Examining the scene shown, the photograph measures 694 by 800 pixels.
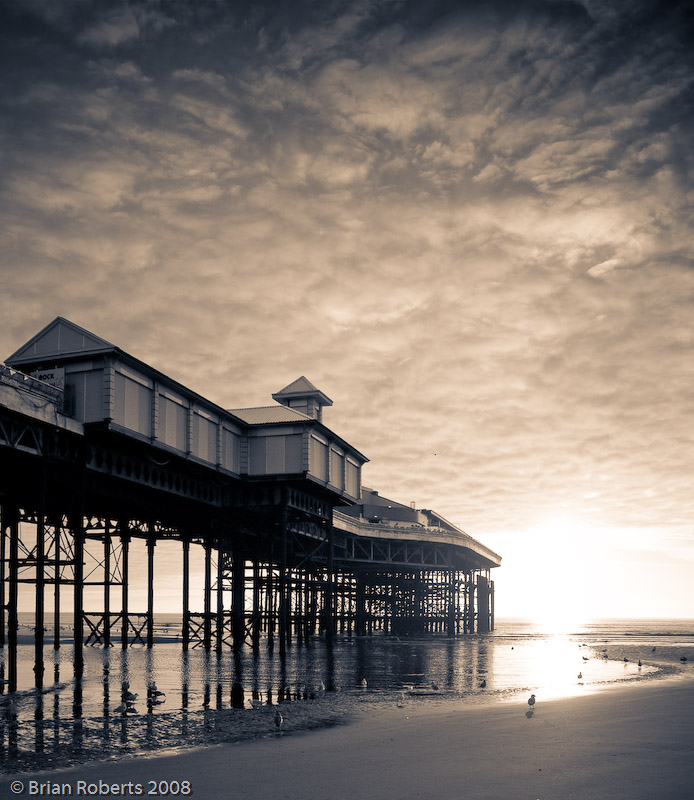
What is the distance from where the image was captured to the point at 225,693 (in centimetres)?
2500

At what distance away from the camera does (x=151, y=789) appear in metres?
11.6

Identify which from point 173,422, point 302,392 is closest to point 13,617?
point 173,422

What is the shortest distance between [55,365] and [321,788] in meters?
27.1

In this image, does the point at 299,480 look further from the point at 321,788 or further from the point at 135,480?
the point at 321,788

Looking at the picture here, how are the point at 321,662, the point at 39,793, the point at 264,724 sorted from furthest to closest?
the point at 321,662 → the point at 264,724 → the point at 39,793

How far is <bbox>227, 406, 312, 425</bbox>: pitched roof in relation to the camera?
47.9 meters

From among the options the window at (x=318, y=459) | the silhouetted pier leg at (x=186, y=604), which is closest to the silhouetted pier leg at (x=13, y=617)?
the window at (x=318, y=459)

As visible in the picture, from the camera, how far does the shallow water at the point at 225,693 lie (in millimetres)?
16281

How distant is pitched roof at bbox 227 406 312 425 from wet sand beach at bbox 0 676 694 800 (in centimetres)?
2971

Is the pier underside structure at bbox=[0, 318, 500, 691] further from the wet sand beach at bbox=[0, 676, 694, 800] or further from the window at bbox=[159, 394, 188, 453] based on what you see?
the wet sand beach at bbox=[0, 676, 694, 800]

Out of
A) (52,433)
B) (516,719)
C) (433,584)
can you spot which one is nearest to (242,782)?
(516,719)

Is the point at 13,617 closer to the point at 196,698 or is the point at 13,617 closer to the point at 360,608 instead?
the point at 196,698

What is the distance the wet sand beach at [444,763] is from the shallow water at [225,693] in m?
1.57

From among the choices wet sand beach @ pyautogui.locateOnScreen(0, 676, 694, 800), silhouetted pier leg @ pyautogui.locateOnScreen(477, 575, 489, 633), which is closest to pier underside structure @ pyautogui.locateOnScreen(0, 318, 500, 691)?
wet sand beach @ pyautogui.locateOnScreen(0, 676, 694, 800)
